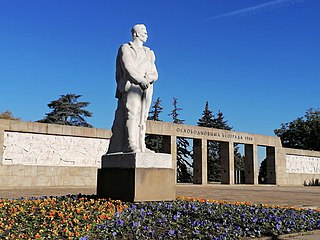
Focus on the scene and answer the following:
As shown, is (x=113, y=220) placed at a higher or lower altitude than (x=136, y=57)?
lower

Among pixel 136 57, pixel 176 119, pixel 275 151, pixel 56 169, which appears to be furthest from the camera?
pixel 176 119

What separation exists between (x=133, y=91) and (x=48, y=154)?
12.8 m

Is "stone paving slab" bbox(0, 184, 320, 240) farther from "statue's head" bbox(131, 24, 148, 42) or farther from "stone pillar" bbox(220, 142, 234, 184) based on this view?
"stone pillar" bbox(220, 142, 234, 184)

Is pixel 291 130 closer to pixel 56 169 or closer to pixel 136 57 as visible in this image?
pixel 56 169

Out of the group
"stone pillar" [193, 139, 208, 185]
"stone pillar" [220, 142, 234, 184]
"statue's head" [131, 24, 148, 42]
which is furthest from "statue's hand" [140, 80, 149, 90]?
"stone pillar" [220, 142, 234, 184]

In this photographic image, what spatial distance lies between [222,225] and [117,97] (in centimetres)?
385

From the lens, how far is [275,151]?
103ft

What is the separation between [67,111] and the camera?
140ft

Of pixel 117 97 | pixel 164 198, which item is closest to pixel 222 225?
pixel 164 198

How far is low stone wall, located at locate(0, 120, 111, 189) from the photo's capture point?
17703mm

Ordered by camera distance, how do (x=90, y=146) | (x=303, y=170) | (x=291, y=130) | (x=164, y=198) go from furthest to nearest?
(x=291, y=130) → (x=303, y=170) → (x=90, y=146) → (x=164, y=198)

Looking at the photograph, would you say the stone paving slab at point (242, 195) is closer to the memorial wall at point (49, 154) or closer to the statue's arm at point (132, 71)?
the memorial wall at point (49, 154)

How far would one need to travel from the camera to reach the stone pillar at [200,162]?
25844mm

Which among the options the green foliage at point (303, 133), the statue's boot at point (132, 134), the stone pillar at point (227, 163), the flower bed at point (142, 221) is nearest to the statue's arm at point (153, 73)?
the statue's boot at point (132, 134)
